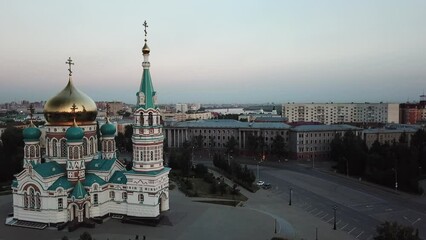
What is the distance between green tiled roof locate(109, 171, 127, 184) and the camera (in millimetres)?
33344

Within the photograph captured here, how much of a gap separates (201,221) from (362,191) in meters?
22.6

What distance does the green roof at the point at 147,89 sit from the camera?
107 feet

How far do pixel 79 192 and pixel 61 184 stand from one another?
1626 millimetres

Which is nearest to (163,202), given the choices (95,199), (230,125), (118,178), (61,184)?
(118,178)

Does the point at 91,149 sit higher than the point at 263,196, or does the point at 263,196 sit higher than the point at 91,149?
the point at 91,149

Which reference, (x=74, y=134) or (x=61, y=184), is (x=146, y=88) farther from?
(x=61, y=184)

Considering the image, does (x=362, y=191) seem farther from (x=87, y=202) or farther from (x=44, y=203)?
(x=44, y=203)

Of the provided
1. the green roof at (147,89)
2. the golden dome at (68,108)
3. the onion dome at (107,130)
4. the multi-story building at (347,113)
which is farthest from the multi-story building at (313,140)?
the multi-story building at (347,113)

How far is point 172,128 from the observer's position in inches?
3403

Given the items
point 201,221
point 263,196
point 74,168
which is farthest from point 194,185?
point 74,168

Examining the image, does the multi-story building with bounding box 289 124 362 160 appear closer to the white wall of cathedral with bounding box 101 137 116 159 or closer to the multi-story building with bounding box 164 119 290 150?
the multi-story building with bounding box 164 119 290 150

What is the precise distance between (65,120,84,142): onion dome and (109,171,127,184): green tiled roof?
4.54 meters

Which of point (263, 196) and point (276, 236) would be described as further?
point (263, 196)

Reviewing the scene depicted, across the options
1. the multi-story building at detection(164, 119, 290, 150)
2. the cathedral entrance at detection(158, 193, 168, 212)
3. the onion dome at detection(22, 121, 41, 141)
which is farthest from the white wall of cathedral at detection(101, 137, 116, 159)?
the multi-story building at detection(164, 119, 290, 150)
